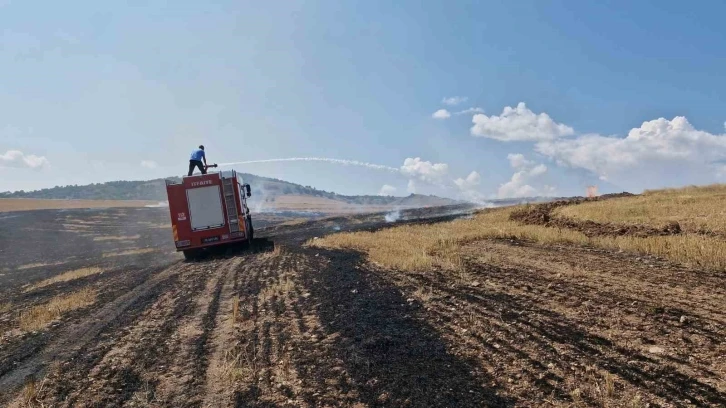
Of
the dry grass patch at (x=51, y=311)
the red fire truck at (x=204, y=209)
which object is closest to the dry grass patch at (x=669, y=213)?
the red fire truck at (x=204, y=209)

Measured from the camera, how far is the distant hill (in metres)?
144

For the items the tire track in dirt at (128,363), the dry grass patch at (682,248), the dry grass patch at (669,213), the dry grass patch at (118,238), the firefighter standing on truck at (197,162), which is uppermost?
the firefighter standing on truck at (197,162)

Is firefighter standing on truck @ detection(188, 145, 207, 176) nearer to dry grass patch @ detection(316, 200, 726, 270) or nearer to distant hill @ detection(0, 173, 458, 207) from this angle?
dry grass patch @ detection(316, 200, 726, 270)

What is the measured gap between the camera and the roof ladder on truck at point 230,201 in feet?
62.8

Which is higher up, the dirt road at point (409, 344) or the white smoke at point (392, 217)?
the white smoke at point (392, 217)

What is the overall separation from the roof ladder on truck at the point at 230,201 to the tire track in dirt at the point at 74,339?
6785 mm

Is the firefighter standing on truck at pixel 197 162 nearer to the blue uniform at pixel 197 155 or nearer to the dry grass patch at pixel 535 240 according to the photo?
the blue uniform at pixel 197 155

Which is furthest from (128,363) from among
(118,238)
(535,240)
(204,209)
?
(118,238)

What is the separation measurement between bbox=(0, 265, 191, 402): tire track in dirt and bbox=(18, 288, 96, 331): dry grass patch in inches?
29.5

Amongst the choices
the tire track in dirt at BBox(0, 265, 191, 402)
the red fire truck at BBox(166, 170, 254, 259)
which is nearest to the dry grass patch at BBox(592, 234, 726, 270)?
the tire track in dirt at BBox(0, 265, 191, 402)

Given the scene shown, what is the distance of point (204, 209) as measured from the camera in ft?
62.4

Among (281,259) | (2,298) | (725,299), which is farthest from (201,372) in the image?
(2,298)

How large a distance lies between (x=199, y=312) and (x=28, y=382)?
10.4 ft

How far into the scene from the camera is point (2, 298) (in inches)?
597
